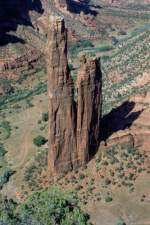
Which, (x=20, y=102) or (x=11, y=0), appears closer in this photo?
(x=20, y=102)

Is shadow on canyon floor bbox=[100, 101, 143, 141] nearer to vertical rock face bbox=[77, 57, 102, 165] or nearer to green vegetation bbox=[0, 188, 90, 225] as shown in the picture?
vertical rock face bbox=[77, 57, 102, 165]

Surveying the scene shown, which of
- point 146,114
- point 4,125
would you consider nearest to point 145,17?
point 4,125

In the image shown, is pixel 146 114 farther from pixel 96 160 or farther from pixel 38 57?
pixel 38 57

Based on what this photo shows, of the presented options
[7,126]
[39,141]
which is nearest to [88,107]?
[39,141]

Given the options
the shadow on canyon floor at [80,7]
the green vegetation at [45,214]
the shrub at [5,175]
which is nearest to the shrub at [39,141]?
the shrub at [5,175]

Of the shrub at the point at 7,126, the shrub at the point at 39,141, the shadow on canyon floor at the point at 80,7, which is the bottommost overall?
the shrub at the point at 7,126

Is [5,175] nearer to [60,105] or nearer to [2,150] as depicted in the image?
[2,150]

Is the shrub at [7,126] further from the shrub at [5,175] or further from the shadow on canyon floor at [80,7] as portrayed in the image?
the shadow on canyon floor at [80,7]
